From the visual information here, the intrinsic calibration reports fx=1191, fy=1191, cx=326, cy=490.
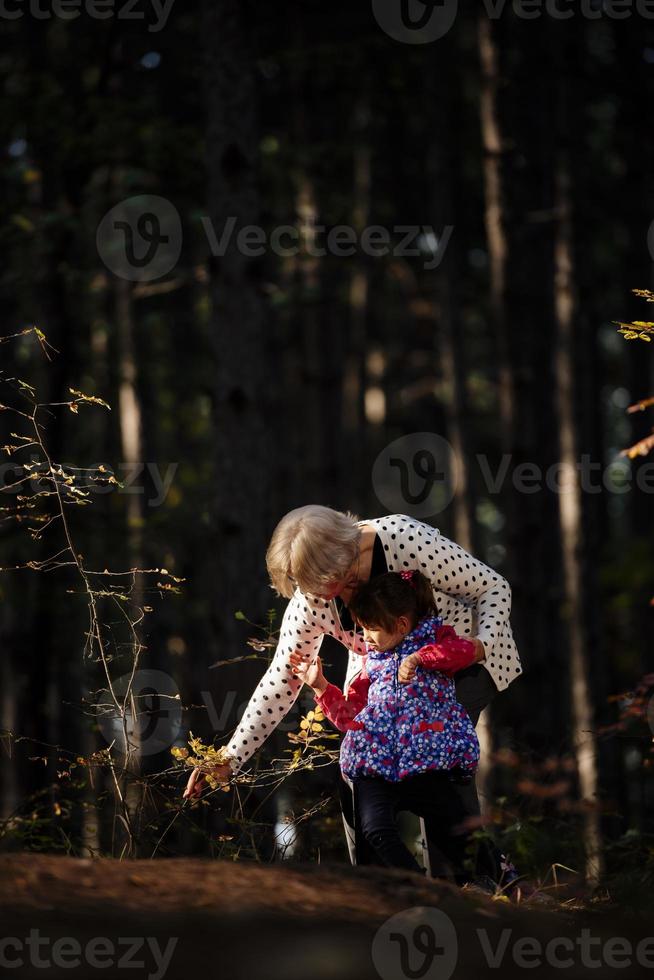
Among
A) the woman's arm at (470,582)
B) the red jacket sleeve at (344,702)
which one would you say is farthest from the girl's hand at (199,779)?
the woman's arm at (470,582)

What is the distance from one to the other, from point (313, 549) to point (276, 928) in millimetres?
1480

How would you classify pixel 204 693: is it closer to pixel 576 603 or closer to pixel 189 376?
pixel 576 603

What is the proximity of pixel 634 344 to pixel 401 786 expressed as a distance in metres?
15.7

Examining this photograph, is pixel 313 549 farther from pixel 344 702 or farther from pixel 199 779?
pixel 199 779

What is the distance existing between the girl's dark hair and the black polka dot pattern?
0.31ft

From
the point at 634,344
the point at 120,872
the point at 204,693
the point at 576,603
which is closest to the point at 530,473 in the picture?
the point at 576,603

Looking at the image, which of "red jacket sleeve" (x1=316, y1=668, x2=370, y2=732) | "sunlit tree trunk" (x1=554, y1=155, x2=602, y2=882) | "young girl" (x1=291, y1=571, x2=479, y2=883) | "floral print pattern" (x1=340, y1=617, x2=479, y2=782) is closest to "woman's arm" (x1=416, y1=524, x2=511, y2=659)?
"young girl" (x1=291, y1=571, x2=479, y2=883)

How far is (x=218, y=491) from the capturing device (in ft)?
25.9

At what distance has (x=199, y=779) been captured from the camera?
500 centimetres

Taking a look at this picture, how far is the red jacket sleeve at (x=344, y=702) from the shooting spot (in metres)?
4.71

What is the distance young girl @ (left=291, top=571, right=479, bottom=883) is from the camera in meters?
4.53

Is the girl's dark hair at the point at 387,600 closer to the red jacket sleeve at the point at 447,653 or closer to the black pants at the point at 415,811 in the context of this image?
the red jacket sleeve at the point at 447,653

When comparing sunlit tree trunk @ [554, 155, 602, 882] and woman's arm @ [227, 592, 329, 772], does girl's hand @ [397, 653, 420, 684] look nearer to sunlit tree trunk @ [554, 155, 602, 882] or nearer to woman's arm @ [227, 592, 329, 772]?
woman's arm @ [227, 592, 329, 772]

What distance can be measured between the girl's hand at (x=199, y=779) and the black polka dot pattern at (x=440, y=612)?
6 centimetres
